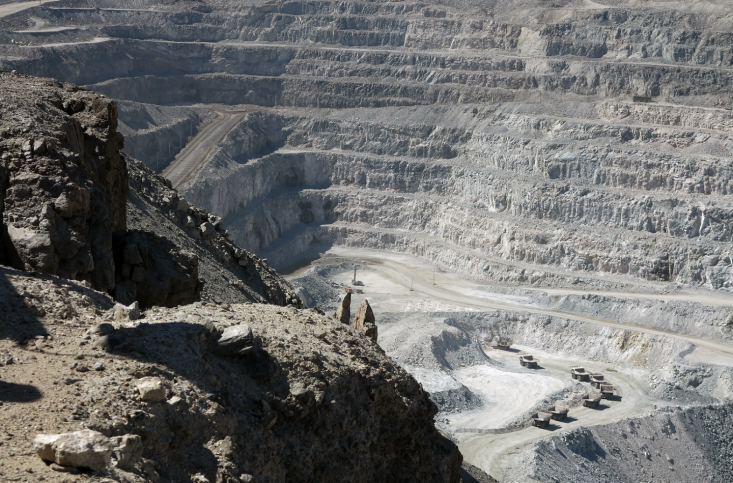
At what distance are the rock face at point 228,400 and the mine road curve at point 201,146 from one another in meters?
52.2

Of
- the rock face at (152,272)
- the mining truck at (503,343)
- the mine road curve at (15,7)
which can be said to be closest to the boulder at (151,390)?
the rock face at (152,272)

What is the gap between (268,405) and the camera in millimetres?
10547

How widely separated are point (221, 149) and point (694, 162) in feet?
126

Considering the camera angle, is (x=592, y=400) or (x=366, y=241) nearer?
(x=592, y=400)

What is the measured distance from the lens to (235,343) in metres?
10.8

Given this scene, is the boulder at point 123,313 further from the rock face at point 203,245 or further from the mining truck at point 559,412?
the mining truck at point 559,412

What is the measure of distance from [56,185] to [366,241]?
60211mm

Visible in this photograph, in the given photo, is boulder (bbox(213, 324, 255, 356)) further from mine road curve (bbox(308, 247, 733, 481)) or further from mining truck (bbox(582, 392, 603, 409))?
mining truck (bbox(582, 392, 603, 409))

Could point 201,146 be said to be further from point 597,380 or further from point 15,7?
point 597,380

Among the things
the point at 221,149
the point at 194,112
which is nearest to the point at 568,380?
the point at 221,149

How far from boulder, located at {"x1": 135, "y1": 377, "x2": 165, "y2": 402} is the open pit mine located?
0.03 meters

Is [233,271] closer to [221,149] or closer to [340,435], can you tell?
[340,435]

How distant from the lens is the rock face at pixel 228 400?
8.83 meters

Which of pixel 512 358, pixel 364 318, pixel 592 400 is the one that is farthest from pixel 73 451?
pixel 512 358
